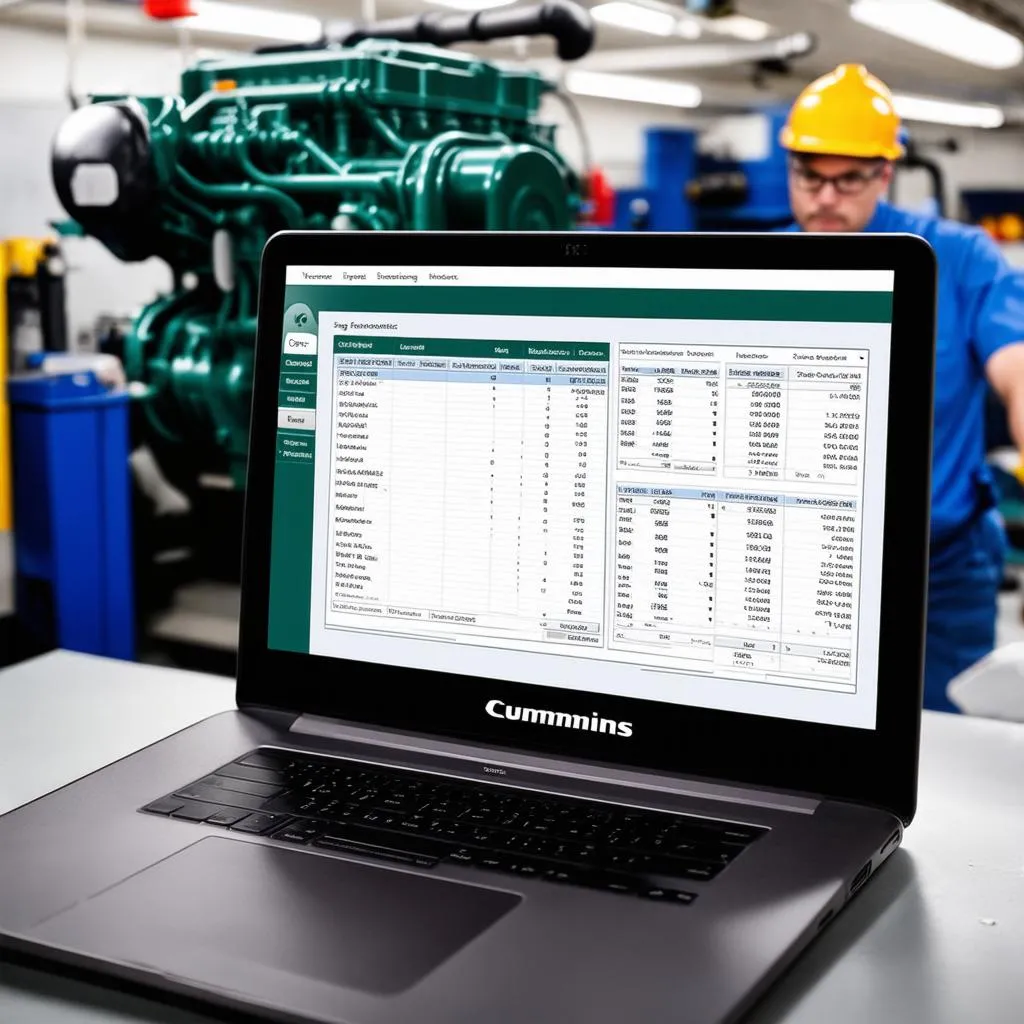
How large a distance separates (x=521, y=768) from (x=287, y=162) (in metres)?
1.51

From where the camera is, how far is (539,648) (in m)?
0.82

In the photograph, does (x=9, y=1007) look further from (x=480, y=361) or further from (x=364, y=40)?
(x=364, y=40)

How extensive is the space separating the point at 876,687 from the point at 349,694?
1.16 ft

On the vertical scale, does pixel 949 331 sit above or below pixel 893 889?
above

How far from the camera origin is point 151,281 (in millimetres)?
4066

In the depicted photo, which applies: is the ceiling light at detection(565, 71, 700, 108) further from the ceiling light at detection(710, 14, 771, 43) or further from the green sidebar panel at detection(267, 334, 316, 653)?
the green sidebar panel at detection(267, 334, 316, 653)

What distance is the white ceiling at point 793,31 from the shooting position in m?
8.25

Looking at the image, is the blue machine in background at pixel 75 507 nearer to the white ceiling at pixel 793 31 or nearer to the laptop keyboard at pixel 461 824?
the laptop keyboard at pixel 461 824

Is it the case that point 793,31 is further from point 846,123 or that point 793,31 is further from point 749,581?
point 749,581

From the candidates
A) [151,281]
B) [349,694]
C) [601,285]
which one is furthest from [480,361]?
[151,281]

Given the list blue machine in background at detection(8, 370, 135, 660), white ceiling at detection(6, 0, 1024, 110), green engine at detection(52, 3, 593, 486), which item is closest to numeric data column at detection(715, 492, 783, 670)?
green engine at detection(52, 3, 593, 486)

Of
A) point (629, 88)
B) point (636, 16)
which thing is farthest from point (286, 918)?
point (629, 88)

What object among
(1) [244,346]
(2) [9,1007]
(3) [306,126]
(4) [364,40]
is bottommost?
(2) [9,1007]

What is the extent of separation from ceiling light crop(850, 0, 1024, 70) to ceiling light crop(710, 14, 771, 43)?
1.03m
